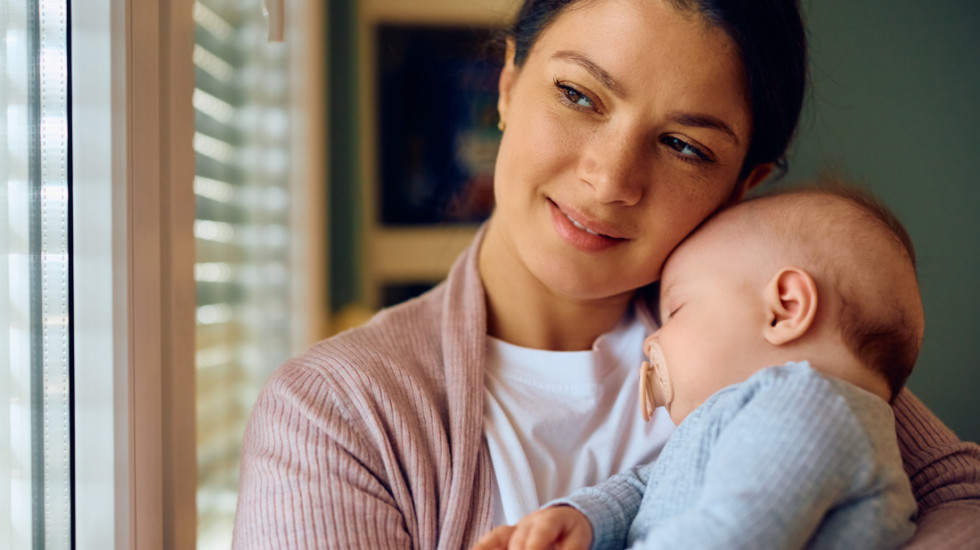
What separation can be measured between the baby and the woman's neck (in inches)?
7.1

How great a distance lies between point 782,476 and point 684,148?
1.76ft

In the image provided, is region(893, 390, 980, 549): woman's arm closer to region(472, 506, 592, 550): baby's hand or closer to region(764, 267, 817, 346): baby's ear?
region(764, 267, 817, 346): baby's ear

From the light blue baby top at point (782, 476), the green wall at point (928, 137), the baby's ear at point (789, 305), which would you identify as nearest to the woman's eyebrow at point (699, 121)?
the baby's ear at point (789, 305)

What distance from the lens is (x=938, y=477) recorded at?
104cm

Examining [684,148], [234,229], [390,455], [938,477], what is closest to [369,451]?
[390,455]

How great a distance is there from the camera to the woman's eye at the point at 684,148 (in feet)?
3.58

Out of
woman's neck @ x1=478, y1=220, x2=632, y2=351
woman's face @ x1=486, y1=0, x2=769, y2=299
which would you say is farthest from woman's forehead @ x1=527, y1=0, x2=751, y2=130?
woman's neck @ x1=478, y1=220, x2=632, y2=351

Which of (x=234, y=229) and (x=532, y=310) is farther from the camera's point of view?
(x=234, y=229)

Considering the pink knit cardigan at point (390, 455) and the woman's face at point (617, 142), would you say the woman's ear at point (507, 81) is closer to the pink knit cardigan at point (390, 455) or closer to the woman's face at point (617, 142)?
the woman's face at point (617, 142)

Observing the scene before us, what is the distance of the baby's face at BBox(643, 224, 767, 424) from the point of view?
3.14 feet

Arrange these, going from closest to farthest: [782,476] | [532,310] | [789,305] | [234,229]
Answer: [782,476] → [789,305] → [532,310] → [234,229]

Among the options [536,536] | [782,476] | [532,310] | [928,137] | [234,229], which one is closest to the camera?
[782,476]

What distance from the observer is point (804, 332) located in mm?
917

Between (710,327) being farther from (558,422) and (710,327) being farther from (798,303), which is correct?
(558,422)
